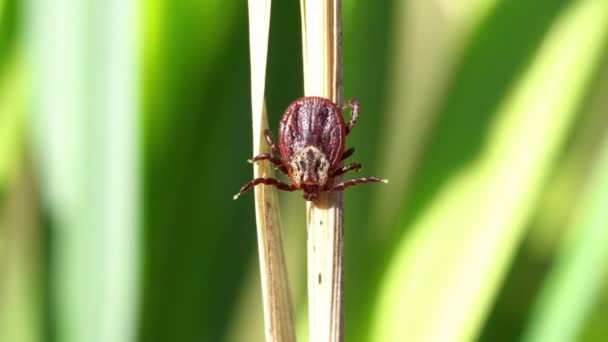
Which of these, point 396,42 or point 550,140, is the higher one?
point 396,42

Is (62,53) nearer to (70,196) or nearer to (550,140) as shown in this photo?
(70,196)

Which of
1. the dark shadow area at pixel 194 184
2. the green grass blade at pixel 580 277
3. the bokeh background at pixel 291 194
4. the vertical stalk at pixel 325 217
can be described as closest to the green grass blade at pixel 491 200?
the bokeh background at pixel 291 194

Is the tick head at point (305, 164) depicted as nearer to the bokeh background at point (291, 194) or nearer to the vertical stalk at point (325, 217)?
the bokeh background at point (291, 194)

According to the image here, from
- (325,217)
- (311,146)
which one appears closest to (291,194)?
(311,146)

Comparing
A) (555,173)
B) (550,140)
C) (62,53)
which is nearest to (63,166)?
(62,53)

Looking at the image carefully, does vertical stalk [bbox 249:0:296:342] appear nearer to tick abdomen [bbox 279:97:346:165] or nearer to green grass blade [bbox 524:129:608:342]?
tick abdomen [bbox 279:97:346:165]
